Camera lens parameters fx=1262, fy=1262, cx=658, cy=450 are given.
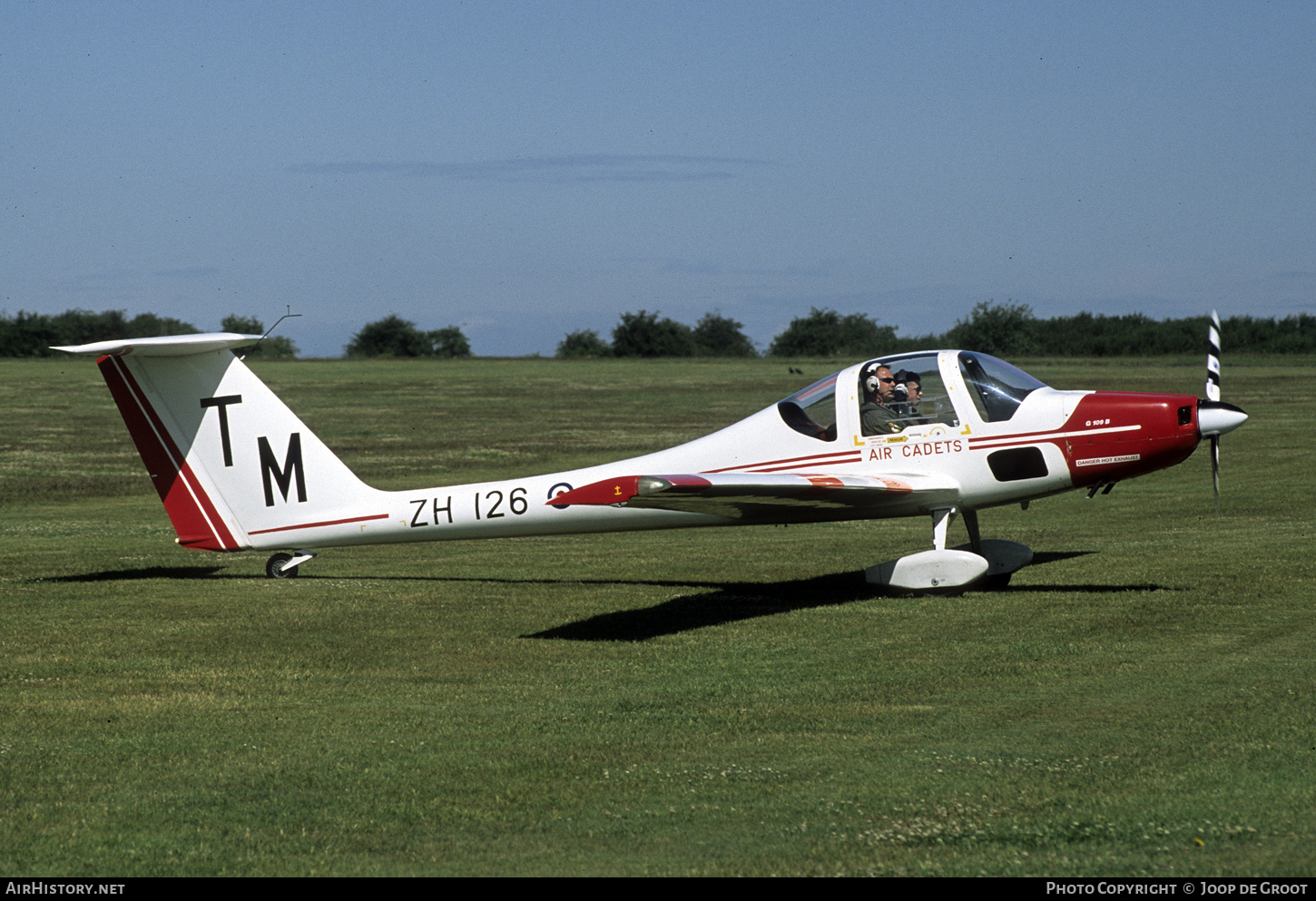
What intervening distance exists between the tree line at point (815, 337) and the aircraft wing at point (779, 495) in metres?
61.3

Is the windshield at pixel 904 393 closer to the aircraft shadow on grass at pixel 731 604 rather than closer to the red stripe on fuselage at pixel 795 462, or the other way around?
the red stripe on fuselage at pixel 795 462

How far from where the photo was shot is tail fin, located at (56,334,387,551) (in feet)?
45.5

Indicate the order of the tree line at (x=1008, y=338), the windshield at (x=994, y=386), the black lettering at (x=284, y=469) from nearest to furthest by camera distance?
the windshield at (x=994, y=386), the black lettering at (x=284, y=469), the tree line at (x=1008, y=338)

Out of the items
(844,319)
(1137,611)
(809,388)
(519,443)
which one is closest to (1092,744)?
(1137,611)

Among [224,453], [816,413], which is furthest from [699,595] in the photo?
[224,453]

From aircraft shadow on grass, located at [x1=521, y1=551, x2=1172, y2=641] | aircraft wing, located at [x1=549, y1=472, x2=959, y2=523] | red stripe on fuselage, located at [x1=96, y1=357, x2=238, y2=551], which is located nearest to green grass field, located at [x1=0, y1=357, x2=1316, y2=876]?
aircraft shadow on grass, located at [x1=521, y1=551, x2=1172, y2=641]

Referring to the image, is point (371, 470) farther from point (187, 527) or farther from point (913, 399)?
point (913, 399)

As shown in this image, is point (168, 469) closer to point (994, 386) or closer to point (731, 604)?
point (731, 604)

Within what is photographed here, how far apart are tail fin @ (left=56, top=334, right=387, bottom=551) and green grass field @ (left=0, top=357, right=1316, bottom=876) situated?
784 millimetres

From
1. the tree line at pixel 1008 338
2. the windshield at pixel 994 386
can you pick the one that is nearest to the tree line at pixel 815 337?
the tree line at pixel 1008 338

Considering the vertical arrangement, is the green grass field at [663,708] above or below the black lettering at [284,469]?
below

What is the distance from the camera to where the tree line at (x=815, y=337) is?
310 ft

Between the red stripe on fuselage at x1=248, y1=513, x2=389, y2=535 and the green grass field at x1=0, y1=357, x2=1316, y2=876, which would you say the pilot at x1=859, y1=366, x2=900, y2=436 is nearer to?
the green grass field at x1=0, y1=357, x2=1316, y2=876

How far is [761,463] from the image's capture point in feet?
45.2
